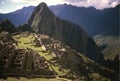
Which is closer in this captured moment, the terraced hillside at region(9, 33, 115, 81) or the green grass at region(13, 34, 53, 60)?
the terraced hillside at region(9, 33, 115, 81)

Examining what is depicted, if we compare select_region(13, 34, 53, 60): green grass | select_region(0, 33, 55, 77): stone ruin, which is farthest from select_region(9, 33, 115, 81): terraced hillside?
select_region(0, 33, 55, 77): stone ruin

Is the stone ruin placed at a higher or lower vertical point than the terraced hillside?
higher

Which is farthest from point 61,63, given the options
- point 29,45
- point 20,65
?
point 29,45

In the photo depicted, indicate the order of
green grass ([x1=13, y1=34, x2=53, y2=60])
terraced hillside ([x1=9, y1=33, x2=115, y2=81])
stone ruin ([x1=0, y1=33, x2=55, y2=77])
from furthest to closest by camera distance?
green grass ([x1=13, y1=34, x2=53, y2=60]) < terraced hillside ([x1=9, y1=33, x2=115, y2=81]) < stone ruin ([x1=0, y1=33, x2=55, y2=77])

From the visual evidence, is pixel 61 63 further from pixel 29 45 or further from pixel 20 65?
pixel 29 45

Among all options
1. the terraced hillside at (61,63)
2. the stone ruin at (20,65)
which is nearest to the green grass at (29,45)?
the terraced hillside at (61,63)

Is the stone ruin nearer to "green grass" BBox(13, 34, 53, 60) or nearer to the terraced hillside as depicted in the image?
the terraced hillside

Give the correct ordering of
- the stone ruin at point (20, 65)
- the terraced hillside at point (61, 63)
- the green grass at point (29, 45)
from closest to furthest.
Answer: the stone ruin at point (20, 65), the terraced hillside at point (61, 63), the green grass at point (29, 45)

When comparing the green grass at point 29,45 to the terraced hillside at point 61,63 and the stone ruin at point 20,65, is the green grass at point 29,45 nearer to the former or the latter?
the terraced hillside at point 61,63

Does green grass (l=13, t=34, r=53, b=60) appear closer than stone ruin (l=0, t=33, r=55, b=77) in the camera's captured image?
No

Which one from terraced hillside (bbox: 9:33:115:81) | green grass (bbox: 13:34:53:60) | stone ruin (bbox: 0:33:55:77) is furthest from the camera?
green grass (bbox: 13:34:53:60)

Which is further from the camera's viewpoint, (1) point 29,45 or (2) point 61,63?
(1) point 29,45

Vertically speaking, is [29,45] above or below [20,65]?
below
